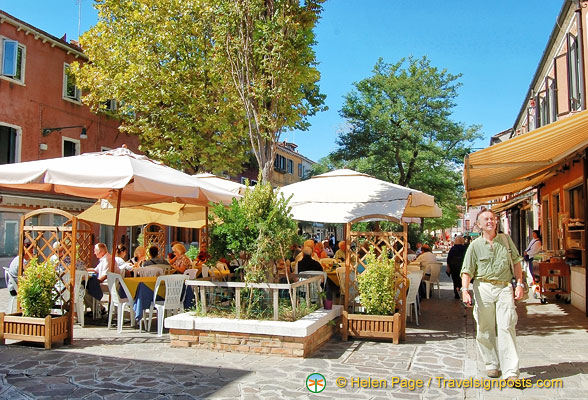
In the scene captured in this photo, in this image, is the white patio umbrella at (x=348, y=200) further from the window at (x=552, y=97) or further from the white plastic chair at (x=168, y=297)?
the window at (x=552, y=97)

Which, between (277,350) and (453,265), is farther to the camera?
(453,265)

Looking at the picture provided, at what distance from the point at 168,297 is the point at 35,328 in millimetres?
1834

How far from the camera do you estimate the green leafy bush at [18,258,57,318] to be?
6.43m

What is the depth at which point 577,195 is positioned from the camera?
37.3 ft

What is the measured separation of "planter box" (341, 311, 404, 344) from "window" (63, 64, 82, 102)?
1698 cm

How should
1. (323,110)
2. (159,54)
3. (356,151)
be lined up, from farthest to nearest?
(356,151) < (323,110) < (159,54)

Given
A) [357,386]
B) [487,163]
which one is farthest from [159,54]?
[357,386]

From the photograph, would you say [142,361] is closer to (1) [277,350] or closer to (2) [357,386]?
(1) [277,350]

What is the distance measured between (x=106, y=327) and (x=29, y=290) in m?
1.79

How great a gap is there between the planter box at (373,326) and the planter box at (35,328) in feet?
12.6

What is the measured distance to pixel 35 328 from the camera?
6.36 meters

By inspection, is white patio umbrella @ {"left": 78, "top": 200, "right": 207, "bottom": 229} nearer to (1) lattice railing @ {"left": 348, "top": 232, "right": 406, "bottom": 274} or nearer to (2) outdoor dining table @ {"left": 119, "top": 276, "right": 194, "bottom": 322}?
(2) outdoor dining table @ {"left": 119, "top": 276, "right": 194, "bottom": 322}

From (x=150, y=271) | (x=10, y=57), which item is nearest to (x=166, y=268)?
(x=150, y=271)

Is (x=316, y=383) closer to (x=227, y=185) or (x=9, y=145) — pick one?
(x=227, y=185)
